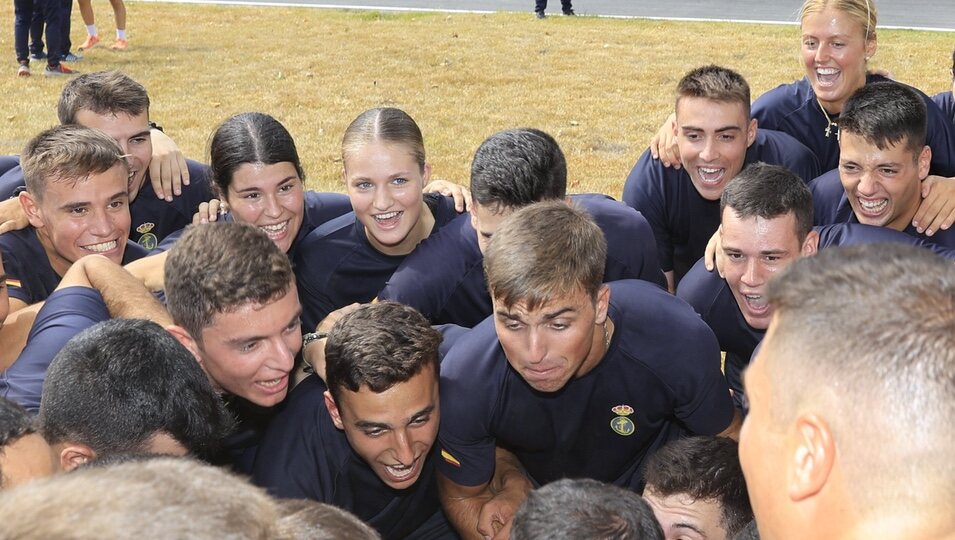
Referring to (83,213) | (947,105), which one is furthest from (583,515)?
(947,105)

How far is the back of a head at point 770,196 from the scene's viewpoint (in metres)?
5.14

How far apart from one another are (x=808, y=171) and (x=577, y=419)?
108 inches

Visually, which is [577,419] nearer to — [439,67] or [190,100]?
[190,100]

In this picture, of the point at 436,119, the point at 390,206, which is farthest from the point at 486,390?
the point at 436,119

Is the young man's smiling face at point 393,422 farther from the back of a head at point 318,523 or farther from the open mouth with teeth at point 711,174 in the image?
the open mouth with teeth at point 711,174

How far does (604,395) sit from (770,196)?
138 centimetres

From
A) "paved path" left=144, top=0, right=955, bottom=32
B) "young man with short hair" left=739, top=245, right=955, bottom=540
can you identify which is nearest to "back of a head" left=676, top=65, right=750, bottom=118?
"young man with short hair" left=739, top=245, right=955, bottom=540

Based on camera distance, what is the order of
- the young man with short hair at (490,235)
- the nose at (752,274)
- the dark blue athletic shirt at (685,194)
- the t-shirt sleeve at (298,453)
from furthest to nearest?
the dark blue athletic shirt at (685,194) → the young man with short hair at (490,235) → the nose at (752,274) → the t-shirt sleeve at (298,453)

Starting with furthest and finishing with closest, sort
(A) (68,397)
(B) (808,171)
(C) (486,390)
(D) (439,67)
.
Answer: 1. (D) (439,67)
2. (B) (808,171)
3. (C) (486,390)
4. (A) (68,397)

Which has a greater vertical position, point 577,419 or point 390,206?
point 390,206

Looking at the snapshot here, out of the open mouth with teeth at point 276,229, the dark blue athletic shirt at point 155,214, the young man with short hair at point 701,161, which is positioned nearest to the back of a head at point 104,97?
the dark blue athletic shirt at point 155,214

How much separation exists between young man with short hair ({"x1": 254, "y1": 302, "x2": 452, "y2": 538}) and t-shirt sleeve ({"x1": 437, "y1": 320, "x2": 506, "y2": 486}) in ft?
0.28

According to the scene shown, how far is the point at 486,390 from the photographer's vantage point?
4.62m

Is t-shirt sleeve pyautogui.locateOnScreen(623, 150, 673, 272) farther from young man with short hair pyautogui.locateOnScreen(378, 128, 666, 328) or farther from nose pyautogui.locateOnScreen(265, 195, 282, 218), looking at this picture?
nose pyautogui.locateOnScreen(265, 195, 282, 218)
